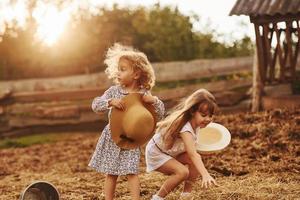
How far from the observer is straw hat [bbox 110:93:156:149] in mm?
4445

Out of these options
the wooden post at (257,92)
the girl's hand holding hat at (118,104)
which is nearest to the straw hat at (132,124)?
the girl's hand holding hat at (118,104)

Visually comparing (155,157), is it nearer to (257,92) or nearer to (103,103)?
(103,103)

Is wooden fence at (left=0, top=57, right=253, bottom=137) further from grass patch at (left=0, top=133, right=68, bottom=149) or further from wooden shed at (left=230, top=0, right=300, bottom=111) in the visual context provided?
wooden shed at (left=230, top=0, right=300, bottom=111)

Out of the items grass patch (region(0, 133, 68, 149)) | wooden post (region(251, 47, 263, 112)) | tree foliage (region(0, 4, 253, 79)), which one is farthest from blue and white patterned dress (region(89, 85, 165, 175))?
tree foliage (region(0, 4, 253, 79))

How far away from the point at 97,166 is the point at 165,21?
426 inches

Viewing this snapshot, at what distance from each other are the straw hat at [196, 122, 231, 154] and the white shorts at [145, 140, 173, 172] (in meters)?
0.28

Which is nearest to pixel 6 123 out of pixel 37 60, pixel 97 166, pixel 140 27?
pixel 37 60

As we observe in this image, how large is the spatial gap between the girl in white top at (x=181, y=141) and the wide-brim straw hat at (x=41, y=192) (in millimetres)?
780

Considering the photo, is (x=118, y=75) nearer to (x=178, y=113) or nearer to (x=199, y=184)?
(x=178, y=113)

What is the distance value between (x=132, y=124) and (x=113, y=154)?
33 cm

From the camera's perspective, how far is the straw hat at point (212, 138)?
4.71m

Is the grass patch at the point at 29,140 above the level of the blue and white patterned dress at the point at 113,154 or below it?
below

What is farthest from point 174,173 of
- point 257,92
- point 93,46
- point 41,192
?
point 93,46

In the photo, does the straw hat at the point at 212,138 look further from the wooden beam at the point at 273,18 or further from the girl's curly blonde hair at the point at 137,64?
the wooden beam at the point at 273,18
